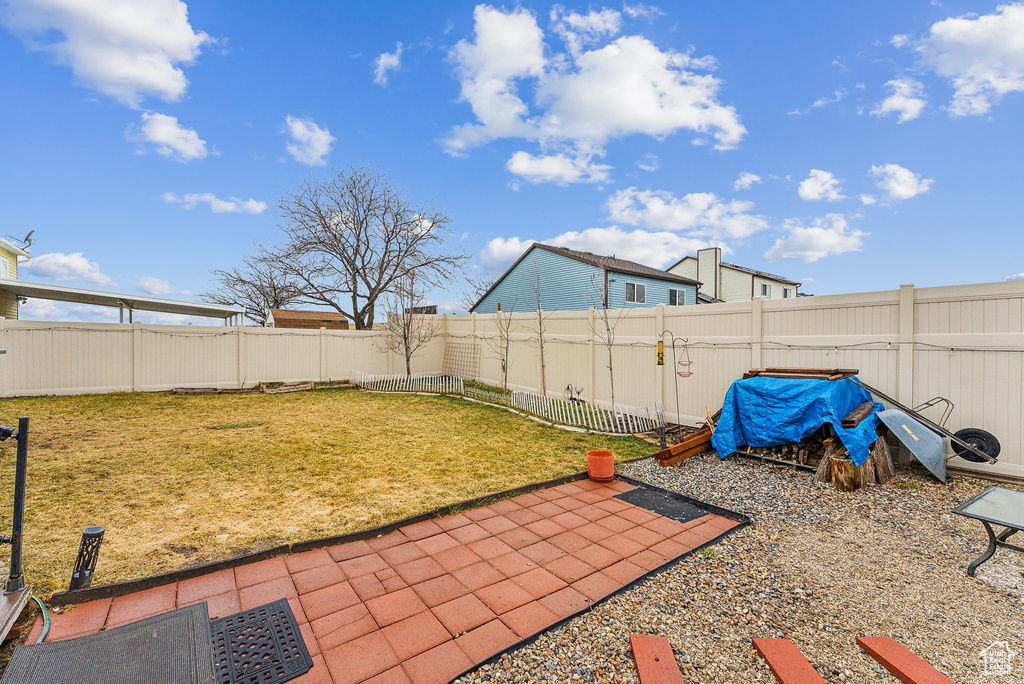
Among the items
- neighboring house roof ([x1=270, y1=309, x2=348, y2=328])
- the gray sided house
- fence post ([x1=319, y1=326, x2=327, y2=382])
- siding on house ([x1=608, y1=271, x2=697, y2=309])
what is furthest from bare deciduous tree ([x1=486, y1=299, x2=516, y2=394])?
neighboring house roof ([x1=270, y1=309, x2=348, y2=328])

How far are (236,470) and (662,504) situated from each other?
15.9 feet

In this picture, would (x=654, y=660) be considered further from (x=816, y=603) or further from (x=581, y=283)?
(x=581, y=283)

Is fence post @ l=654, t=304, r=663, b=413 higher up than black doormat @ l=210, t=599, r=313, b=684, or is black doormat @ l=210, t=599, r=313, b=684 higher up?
fence post @ l=654, t=304, r=663, b=413

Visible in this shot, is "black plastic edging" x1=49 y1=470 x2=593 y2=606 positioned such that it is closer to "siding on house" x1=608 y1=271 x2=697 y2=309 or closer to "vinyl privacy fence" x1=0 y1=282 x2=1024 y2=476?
"vinyl privacy fence" x1=0 y1=282 x2=1024 y2=476

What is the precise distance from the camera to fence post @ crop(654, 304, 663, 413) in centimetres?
736

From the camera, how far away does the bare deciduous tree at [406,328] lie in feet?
43.5

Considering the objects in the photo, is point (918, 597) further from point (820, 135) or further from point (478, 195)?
point (478, 195)

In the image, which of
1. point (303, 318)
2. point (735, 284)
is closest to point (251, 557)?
point (303, 318)

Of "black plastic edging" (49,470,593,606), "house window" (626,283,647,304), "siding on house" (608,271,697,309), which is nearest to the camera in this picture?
"black plastic edging" (49,470,593,606)

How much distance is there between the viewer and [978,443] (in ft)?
15.2

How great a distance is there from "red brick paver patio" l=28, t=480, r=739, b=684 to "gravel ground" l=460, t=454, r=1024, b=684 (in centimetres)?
20

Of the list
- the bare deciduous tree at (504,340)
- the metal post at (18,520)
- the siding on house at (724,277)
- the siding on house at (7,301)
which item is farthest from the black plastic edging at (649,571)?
the siding on house at (7,301)

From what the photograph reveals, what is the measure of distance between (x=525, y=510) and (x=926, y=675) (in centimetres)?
267

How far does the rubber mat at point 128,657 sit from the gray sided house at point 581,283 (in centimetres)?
1444
